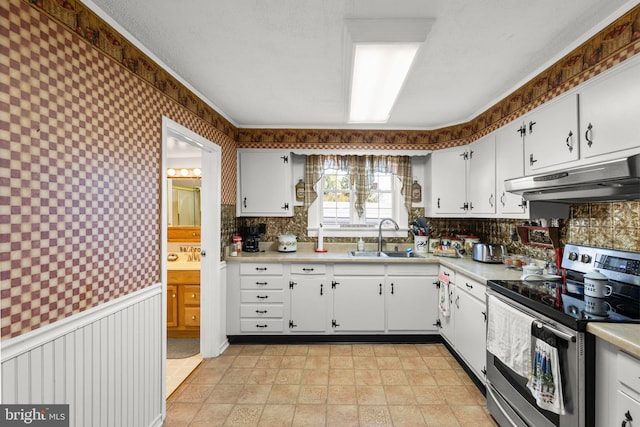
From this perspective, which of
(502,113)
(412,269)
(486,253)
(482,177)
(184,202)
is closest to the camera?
(502,113)

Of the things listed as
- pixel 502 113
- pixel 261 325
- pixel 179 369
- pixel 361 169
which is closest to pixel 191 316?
pixel 179 369

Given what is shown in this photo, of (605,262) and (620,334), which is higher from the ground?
(605,262)

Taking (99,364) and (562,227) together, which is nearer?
(99,364)

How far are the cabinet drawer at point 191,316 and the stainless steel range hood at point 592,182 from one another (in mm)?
3241

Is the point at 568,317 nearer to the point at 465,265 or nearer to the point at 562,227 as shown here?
the point at 562,227

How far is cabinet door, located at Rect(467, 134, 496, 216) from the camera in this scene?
2.82 meters

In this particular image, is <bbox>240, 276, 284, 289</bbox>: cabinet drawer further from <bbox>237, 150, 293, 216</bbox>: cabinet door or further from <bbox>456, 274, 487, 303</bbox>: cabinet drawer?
<bbox>456, 274, 487, 303</bbox>: cabinet drawer

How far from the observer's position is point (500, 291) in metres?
1.95

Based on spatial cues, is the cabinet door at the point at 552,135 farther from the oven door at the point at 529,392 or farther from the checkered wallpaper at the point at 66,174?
the checkered wallpaper at the point at 66,174

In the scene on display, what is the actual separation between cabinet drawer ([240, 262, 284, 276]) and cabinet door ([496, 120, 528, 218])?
85.8 inches

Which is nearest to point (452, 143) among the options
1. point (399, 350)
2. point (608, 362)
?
point (399, 350)

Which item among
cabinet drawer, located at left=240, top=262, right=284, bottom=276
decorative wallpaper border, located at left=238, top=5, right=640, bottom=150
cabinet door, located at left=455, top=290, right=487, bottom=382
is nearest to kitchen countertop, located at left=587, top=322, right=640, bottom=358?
cabinet door, located at left=455, top=290, right=487, bottom=382

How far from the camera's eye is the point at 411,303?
3.19 meters

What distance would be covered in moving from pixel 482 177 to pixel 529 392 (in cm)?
193
